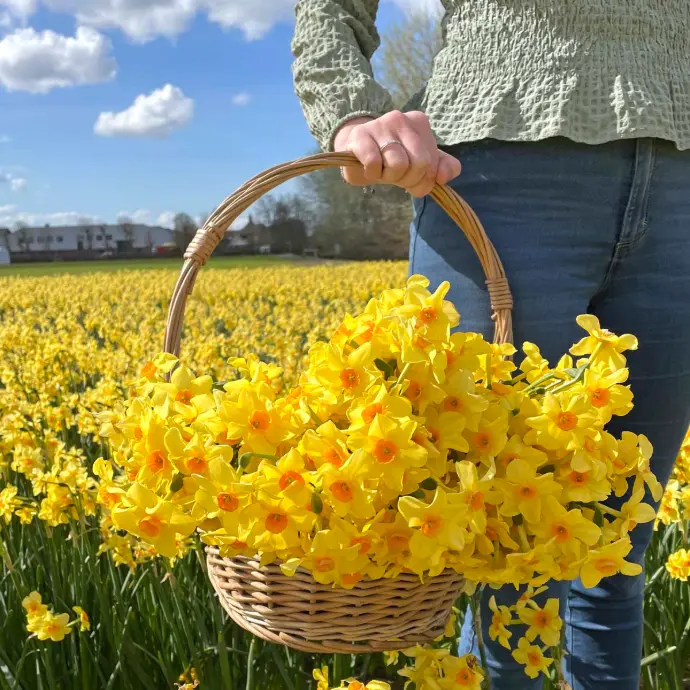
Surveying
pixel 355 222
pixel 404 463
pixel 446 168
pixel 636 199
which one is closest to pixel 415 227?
pixel 446 168

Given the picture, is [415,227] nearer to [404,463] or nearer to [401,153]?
[401,153]

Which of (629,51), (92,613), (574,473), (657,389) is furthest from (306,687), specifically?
(629,51)

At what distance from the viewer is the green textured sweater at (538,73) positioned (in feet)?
3.77

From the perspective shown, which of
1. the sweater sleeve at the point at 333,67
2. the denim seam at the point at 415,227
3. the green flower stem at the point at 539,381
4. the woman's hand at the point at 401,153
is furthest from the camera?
the denim seam at the point at 415,227

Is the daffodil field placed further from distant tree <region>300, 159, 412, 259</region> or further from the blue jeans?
distant tree <region>300, 159, 412, 259</region>

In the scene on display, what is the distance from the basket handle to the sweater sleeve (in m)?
0.19

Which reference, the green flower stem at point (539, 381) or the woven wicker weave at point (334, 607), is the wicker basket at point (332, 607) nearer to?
the woven wicker weave at point (334, 607)

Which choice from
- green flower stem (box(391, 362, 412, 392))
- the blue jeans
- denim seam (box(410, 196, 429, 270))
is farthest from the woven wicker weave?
denim seam (box(410, 196, 429, 270))

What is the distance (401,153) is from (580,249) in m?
0.40

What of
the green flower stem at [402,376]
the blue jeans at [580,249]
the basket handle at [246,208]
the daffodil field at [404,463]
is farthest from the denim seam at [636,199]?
the green flower stem at [402,376]

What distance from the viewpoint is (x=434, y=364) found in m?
0.73

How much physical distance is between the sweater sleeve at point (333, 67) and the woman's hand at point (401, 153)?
0.14 metres

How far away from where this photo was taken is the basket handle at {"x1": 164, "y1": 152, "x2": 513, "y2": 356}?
101 cm

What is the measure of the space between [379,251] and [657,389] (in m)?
31.3
